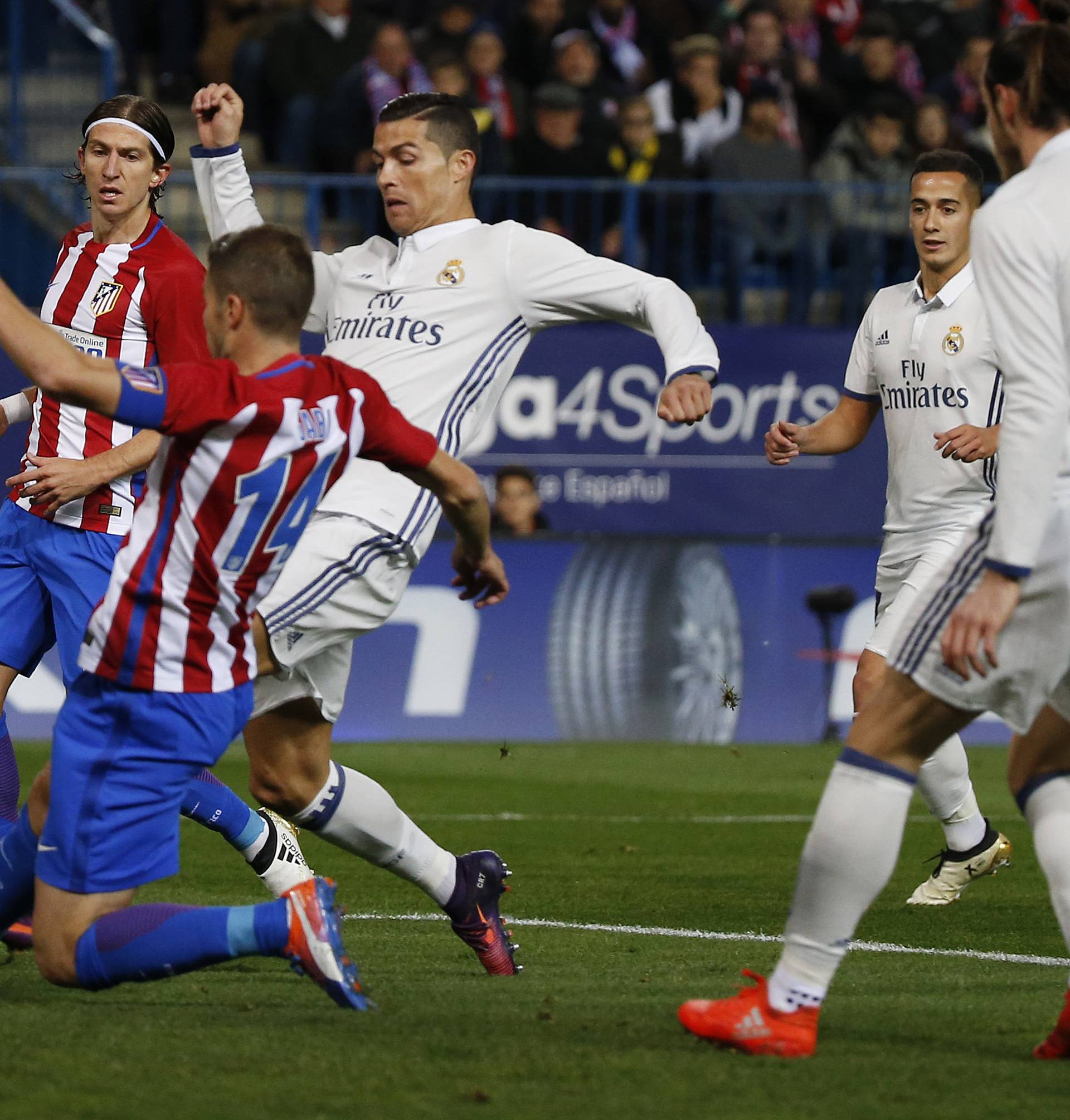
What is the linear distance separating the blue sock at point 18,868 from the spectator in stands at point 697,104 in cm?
1163

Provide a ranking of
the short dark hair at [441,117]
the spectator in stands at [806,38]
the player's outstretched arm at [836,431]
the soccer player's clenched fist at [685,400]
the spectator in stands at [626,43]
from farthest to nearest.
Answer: the spectator in stands at [806,38], the spectator in stands at [626,43], the player's outstretched arm at [836,431], the short dark hair at [441,117], the soccer player's clenched fist at [685,400]

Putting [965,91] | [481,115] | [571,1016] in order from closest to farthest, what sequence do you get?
[571,1016], [481,115], [965,91]

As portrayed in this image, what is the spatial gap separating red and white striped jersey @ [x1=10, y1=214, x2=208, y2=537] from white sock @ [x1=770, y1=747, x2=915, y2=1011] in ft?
8.44

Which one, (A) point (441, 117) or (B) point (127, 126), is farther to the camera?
(B) point (127, 126)

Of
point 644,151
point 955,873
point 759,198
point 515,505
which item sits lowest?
point 955,873

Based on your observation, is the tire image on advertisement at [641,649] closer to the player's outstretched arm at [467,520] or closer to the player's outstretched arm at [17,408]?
the player's outstretched arm at [17,408]

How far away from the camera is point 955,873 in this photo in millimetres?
7023

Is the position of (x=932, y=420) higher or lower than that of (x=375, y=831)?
higher

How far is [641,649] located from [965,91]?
24.5 feet

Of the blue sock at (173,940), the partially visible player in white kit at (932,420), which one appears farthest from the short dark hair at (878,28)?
the blue sock at (173,940)

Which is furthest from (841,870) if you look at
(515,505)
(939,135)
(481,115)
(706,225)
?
(939,135)

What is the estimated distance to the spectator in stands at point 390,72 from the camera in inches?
582

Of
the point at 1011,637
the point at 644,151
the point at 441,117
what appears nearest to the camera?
the point at 1011,637

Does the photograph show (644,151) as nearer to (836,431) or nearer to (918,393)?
(836,431)
